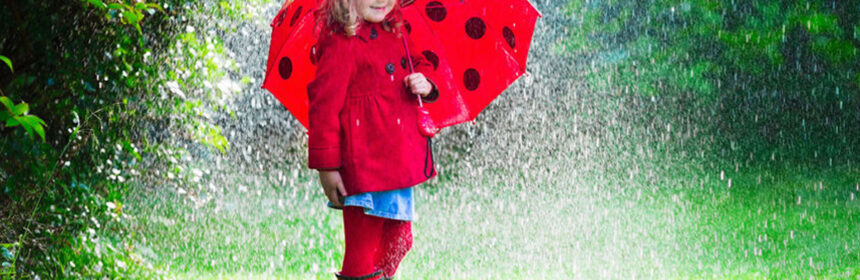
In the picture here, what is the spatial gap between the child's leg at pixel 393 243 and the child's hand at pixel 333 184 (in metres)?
0.27

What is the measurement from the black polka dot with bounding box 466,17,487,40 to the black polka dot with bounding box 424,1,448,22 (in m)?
0.09

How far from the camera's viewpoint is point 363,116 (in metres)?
2.73

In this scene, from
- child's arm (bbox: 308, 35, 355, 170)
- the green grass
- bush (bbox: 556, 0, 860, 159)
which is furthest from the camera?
bush (bbox: 556, 0, 860, 159)

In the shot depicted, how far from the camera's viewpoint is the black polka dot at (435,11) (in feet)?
10.3

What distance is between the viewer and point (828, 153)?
9.80 meters

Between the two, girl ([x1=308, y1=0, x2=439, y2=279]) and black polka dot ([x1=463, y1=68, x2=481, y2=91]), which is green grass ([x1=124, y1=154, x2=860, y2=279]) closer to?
black polka dot ([x1=463, y1=68, x2=481, y2=91])

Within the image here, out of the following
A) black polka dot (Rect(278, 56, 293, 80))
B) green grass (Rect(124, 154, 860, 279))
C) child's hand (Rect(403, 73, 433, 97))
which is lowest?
green grass (Rect(124, 154, 860, 279))

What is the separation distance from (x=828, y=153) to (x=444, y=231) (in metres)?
5.16

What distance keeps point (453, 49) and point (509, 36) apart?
197 millimetres

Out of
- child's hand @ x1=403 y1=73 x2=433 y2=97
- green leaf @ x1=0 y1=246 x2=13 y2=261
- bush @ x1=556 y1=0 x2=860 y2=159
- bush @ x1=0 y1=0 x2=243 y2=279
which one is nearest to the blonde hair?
child's hand @ x1=403 y1=73 x2=433 y2=97

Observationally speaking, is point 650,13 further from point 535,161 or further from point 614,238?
point 614,238

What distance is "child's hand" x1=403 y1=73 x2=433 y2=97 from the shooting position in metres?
2.77

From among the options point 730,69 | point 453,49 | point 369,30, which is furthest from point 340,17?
Result: point 730,69

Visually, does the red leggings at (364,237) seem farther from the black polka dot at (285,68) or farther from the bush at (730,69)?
the bush at (730,69)
